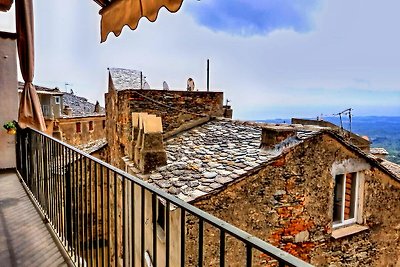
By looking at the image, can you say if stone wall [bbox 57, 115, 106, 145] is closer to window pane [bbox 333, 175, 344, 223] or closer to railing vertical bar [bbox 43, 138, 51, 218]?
window pane [bbox 333, 175, 344, 223]

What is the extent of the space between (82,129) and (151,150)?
22664 mm

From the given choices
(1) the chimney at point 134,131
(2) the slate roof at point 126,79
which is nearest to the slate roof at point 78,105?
(2) the slate roof at point 126,79

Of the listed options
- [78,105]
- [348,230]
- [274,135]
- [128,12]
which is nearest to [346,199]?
[348,230]

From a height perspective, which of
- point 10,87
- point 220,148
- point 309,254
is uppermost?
point 10,87

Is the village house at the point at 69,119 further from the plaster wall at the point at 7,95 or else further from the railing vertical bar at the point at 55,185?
the railing vertical bar at the point at 55,185

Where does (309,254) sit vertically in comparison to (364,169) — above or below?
below

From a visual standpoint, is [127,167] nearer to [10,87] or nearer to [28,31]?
[10,87]

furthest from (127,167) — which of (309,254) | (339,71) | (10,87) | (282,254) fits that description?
(339,71)

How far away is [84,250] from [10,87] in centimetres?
417

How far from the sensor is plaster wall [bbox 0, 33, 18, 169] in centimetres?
527

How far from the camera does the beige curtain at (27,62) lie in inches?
147

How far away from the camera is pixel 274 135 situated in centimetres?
611

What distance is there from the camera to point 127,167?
27.3 feet

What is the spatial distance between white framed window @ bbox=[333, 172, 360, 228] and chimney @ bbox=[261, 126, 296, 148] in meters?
1.65
